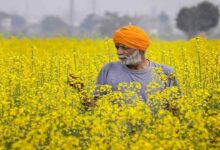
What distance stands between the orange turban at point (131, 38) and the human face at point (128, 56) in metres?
0.05

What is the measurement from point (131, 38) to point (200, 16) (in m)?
33.5

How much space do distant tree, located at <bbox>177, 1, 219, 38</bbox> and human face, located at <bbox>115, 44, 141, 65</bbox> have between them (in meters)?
33.0

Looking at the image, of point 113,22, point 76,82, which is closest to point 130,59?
point 76,82

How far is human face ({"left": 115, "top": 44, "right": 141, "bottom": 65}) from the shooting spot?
5.46m

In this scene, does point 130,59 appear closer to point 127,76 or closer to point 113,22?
point 127,76

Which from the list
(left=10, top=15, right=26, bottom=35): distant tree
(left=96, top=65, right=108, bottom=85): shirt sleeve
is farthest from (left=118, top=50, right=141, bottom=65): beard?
(left=10, top=15, right=26, bottom=35): distant tree

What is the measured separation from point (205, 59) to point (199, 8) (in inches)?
1296

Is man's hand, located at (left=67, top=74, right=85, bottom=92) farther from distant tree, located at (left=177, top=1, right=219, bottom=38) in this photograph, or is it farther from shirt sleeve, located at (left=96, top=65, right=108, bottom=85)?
distant tree, located at (left=177, top=1, right=219, bottom=38)

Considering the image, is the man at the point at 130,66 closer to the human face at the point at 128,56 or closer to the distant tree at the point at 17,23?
the human face at the point at 128,56

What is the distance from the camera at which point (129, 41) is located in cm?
547

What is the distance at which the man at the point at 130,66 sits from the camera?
5.47 metres

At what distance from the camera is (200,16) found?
38.3 meters

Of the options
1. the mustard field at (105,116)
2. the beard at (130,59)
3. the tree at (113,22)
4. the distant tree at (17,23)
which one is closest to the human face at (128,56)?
the beard at (130,59)

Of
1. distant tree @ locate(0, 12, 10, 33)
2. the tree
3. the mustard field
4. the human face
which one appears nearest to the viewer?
the mustard field
